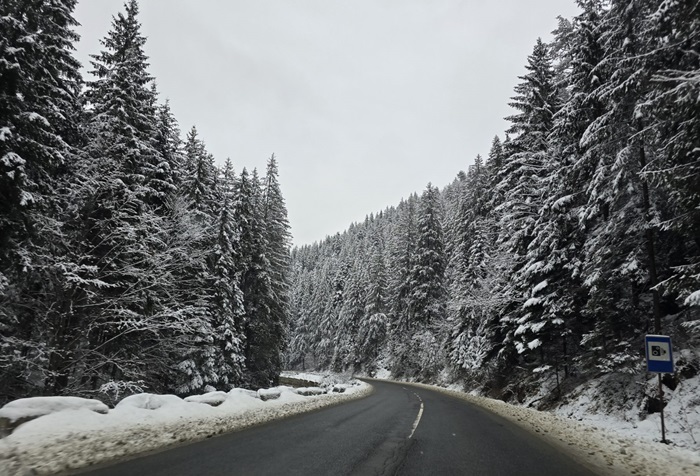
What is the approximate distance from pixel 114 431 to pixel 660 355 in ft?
39.2

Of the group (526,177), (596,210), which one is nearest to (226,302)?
(526,177)

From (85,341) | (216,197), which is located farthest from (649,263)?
(216,197)

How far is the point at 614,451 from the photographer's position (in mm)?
8555

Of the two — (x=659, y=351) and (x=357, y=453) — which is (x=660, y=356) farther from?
(x=357, y=453)

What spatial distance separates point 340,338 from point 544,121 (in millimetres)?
51417

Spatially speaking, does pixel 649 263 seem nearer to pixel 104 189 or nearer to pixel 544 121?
pixel 544 121

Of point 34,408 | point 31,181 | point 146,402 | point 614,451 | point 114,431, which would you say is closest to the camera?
point 34,408

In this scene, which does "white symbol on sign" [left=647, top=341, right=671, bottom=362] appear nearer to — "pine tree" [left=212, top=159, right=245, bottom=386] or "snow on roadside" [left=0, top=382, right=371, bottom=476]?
"snow on roadside" [left=0, top=382, right=371, bottom=476]

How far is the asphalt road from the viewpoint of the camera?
565 centimetres

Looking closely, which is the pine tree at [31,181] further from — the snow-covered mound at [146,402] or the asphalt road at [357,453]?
the asphalt road at [357,453]

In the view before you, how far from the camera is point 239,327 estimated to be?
2720 cm

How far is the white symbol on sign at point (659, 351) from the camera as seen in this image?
9.32m

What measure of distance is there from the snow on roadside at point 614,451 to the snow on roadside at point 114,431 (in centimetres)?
749

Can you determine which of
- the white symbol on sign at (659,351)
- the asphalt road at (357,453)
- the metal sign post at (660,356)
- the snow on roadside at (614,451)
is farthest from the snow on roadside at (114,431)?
the white symbol on sign at (659,351)
